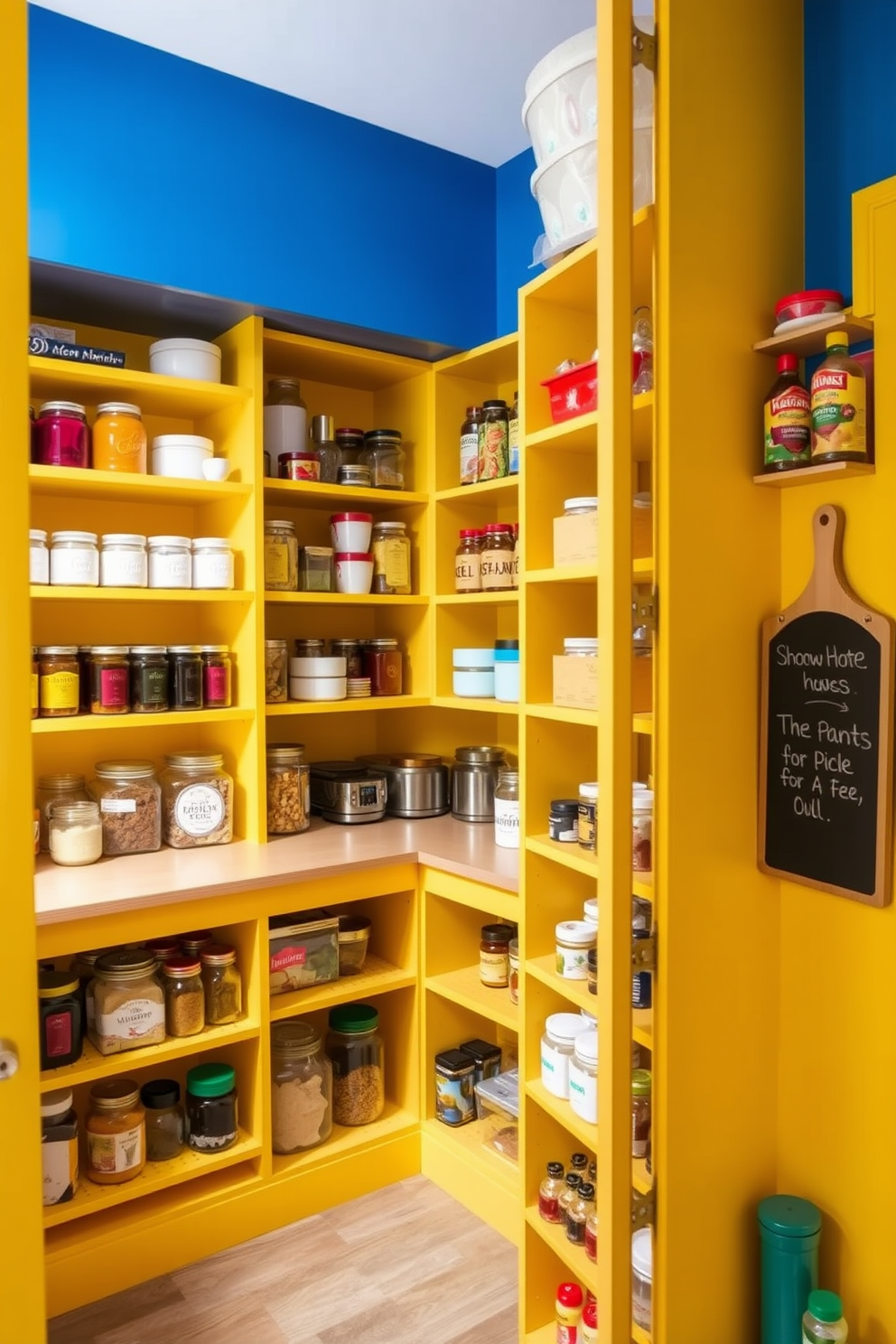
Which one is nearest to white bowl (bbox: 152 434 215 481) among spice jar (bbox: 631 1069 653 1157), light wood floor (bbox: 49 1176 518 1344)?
spice jar (bbox: 631 1069 653 1157)

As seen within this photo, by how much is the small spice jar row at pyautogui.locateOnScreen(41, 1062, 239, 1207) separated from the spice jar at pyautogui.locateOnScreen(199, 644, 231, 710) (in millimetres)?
859

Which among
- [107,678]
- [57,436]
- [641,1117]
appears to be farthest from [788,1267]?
[57,436]

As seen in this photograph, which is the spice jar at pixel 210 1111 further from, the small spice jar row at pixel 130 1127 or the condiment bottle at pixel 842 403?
the condiment bottle at pixel 842 403

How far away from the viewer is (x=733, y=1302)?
1.52 metres

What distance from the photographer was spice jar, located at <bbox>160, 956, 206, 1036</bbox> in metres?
2.10

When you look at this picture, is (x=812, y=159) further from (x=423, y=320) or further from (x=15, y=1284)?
(x=15, y=1284)

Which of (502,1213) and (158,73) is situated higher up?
(158,73)

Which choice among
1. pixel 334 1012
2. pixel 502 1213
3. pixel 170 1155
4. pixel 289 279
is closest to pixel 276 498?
pixel 289 279

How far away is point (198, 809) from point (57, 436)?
923 mm

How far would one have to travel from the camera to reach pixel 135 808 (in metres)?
2.25

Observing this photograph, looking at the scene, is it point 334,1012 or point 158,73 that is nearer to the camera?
point 158,73

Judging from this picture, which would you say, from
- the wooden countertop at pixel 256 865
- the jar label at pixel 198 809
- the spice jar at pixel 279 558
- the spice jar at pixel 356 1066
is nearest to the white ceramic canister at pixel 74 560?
the spice jar at pixel 279 558

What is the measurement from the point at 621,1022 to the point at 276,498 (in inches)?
67.6

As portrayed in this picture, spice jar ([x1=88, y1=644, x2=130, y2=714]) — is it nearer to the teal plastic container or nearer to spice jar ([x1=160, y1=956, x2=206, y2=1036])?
spice jar ([x1=160, y1=956, x2=206, y2=1036])
